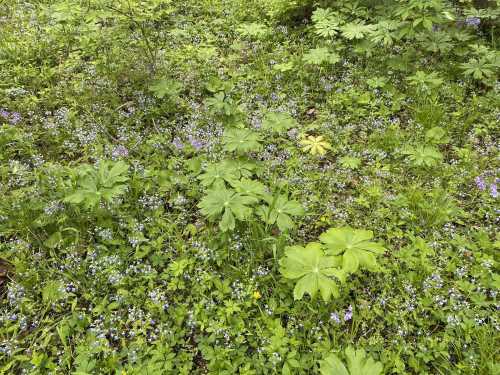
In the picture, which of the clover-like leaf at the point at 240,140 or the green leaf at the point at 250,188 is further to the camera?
the clover-like leaf at the point at 240,140

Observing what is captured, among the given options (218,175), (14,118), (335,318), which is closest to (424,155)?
(335,318)

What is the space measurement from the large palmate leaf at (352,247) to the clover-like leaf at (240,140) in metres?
1.44

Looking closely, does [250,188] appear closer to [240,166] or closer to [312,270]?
[240,166]

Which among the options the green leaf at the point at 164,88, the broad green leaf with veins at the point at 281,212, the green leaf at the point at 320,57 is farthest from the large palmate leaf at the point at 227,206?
the green leaf at the point at 320,57

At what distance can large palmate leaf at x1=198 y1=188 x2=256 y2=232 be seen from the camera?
358 cm

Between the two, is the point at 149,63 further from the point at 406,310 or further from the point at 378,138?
the point at 406,310

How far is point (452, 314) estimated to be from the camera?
3316 millimetres

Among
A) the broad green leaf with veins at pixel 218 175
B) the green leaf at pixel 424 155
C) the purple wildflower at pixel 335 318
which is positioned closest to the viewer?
the purple wildflower at pixel 335 318

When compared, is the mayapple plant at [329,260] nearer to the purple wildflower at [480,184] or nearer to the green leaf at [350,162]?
the green leaf at [350,162]

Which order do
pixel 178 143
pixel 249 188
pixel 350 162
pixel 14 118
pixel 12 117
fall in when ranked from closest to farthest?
pixel 249 188 → pixel 350 162 → pixel 178 143 → pixel 14 118 → pixel 12 117

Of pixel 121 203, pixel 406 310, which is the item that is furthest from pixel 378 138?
pixel 121 203

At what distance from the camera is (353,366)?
284 cm

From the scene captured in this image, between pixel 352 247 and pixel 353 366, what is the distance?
94 centimetres

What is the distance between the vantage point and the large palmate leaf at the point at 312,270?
9.93ft
